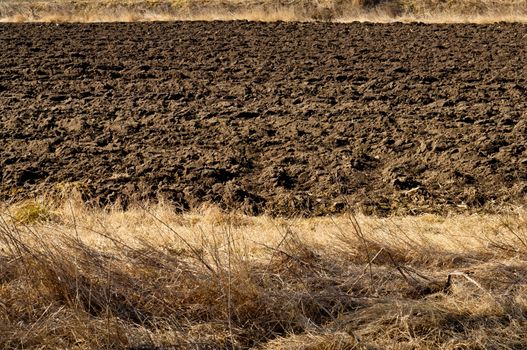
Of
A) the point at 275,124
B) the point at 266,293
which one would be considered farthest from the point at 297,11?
the point at 266,293

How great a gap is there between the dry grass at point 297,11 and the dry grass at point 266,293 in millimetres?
19095

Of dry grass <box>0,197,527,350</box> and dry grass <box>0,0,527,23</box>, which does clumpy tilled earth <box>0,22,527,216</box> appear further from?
dry grass <box>0,0,527,23</box>

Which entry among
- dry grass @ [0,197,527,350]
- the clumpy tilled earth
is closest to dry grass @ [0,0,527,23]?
the clumpy tilled earth

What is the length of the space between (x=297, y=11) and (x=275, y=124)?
1759 cm

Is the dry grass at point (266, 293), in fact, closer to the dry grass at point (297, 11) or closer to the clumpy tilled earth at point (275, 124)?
the clumpy tilled earth at point (275, 124)

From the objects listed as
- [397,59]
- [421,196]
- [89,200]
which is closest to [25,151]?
[89,200]

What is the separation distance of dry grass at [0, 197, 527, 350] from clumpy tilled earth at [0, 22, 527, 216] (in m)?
2.23

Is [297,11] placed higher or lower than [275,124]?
higher

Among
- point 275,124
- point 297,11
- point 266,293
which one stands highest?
point 266,293

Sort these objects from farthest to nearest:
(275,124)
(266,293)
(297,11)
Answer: (297,11) → (275,124) → (266,293)

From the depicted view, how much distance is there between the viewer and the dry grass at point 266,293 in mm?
4215

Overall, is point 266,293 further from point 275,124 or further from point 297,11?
point 297,11

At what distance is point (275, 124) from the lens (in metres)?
10.7

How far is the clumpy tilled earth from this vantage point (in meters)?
8.09
